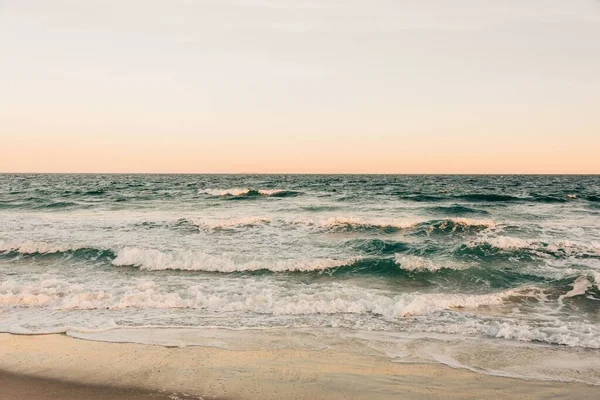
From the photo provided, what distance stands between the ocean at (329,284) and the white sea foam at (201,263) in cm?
6

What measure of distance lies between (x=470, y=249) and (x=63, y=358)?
12.8 m

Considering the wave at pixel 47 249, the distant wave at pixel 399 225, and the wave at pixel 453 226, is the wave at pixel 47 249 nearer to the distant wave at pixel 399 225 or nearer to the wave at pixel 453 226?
the distant wave at pixel 399 225

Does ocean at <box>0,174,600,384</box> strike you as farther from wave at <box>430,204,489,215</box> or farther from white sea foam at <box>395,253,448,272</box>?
wave at <box>430,204,489,215</box>

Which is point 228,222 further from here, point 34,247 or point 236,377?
point 236,377

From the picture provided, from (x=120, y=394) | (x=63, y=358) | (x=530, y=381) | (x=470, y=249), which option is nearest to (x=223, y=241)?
(x=470, y=249)

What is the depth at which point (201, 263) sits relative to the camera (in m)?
12.8

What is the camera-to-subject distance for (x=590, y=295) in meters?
9.92

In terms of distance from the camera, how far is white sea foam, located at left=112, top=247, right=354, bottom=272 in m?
12.5

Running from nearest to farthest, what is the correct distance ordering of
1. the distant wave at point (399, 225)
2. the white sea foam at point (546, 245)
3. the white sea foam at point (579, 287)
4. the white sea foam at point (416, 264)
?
the white sea foam at point (579, 287), the white sea foam at point (416, 264), the white sea foam at point (546, 245), the distant wave at point (399, 225)

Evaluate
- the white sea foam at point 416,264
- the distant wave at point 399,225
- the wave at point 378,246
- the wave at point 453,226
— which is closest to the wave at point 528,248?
the wave at point 378,246

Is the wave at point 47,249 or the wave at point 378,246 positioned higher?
the wave at point 378,246

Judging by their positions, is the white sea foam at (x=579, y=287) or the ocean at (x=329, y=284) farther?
the white sea foam at (x=579, y=287)

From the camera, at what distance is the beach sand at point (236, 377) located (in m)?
5.11

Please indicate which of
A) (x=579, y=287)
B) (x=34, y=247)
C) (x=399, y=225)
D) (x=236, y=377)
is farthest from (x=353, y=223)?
(x=236, y=377)
